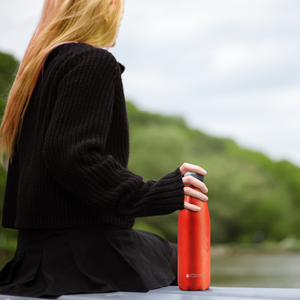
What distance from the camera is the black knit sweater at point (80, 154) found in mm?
887

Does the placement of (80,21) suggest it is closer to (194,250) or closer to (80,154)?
(80,154)

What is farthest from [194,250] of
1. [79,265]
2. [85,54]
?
[85,54]

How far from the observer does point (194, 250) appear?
97 cm

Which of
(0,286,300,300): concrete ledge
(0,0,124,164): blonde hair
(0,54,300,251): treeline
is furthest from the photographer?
(0,54,300,251): treeline

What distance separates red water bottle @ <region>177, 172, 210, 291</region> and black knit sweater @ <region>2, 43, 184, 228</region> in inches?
5.0

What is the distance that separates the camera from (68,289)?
91 cm

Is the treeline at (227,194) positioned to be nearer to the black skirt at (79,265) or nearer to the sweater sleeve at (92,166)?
the black skirt at (79,265)

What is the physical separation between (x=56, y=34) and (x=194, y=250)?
2.46ft

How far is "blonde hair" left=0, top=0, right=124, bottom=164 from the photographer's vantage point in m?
1.13

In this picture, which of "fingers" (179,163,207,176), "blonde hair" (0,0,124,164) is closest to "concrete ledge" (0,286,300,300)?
"fingers" (179,163,207,176)

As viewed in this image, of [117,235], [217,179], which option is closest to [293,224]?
[217,179]

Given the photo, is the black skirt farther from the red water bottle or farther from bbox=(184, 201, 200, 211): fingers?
bbox=(184, 201, 200, 211): fingers

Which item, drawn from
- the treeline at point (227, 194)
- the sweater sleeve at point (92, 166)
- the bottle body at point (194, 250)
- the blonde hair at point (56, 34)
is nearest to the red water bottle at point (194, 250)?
the bottle body at point (194, 250)

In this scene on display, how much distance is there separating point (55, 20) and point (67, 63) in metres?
0.23
